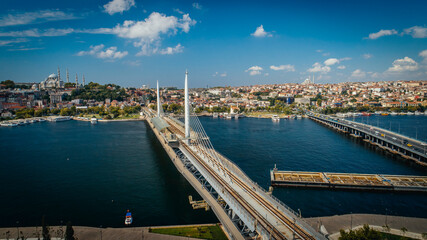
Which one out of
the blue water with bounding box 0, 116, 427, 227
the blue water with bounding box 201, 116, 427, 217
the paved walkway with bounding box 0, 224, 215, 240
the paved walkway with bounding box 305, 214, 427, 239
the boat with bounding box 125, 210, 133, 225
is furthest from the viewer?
the blue water with bounding box 201, 116, 427, 217

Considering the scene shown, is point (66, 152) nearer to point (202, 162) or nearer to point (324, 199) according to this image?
point (202, 162)

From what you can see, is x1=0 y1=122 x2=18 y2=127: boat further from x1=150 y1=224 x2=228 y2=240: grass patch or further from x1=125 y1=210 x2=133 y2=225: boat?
x1=150 y1=224 x2=228 y2=240: grass patch

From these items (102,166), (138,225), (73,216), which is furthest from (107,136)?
(138,225)

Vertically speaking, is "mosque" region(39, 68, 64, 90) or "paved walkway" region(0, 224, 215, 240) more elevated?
"mosque" region(39, 68, 64, 90)

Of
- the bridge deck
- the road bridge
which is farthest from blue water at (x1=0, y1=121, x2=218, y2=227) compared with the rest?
the road bridge

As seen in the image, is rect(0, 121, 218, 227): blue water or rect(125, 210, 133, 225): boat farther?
rect(0, 121, 218, 227): blue water

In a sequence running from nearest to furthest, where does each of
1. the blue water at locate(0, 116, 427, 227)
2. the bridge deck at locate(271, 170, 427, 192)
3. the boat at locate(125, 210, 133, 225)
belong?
the boat at locate(125, 210, 133, 225) → the blue water at locate(0, 116, 427, 227) → the bridge deck at locate(271, 170, 427, 192)

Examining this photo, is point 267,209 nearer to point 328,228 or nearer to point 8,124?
point 328,228

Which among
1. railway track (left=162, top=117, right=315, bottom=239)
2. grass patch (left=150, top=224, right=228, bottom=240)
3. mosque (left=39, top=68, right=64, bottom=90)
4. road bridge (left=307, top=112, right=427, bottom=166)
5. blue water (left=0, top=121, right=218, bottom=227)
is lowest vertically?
blue water (left=0, top=121, right=218, bottom=227)
